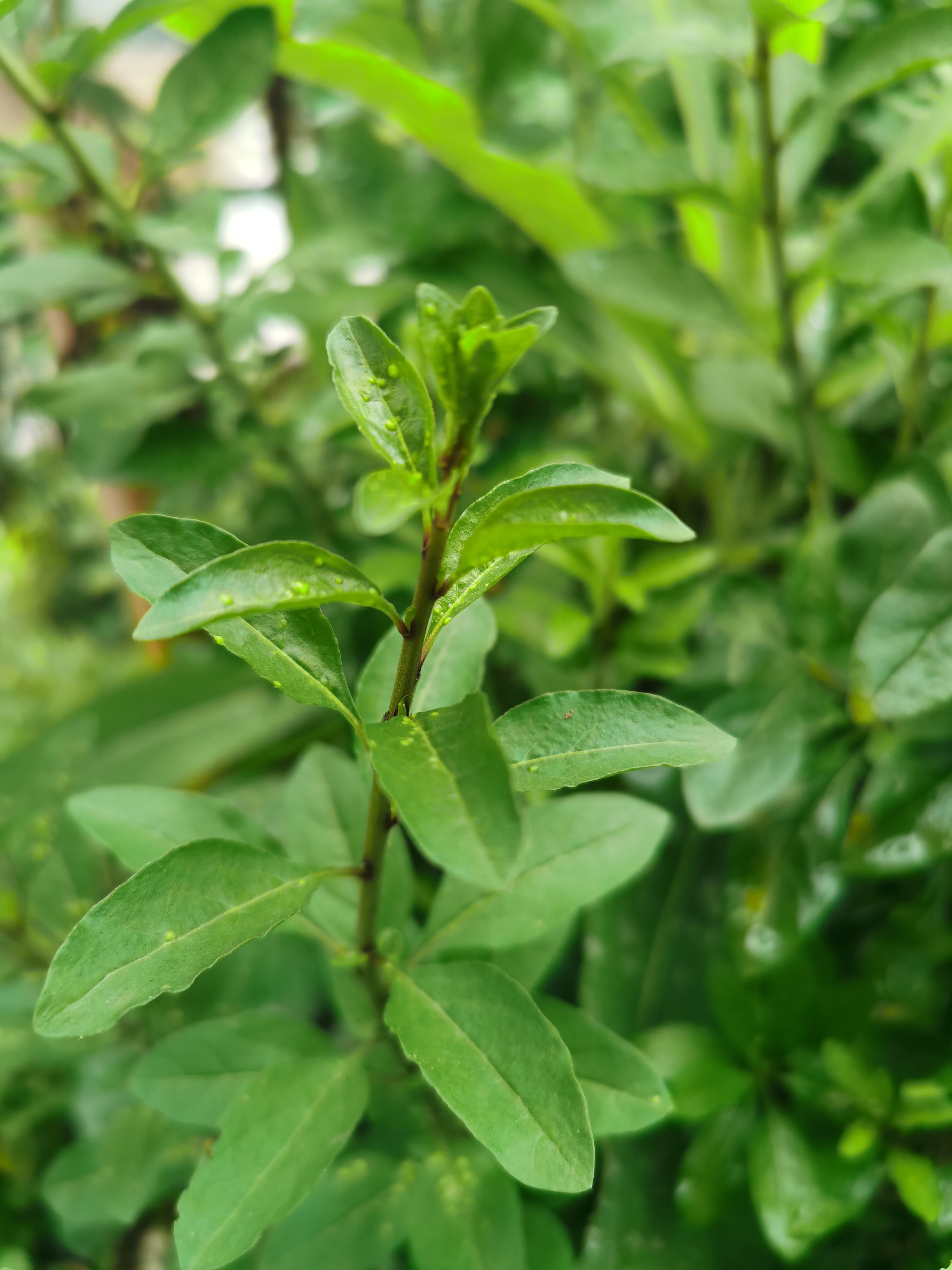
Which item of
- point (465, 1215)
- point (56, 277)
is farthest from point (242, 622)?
point (56, 277)

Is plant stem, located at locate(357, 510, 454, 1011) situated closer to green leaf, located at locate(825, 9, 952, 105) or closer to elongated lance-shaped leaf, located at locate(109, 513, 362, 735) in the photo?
elongated lance-shaped leaf, located at locate(109, 513, 362, 735)

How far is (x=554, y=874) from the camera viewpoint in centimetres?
41

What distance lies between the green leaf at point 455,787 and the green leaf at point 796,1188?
33 cm

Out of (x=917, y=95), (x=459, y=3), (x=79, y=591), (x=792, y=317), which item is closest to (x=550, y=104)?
(x=459, y=3)

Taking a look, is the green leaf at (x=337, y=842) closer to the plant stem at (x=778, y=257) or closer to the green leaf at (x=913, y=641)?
the green leaf at (x=913, y=641)

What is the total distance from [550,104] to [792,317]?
20.0 inches

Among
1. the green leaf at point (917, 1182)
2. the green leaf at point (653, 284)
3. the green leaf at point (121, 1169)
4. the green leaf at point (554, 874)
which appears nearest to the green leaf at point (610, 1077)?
the green leaf at point (554, 874)

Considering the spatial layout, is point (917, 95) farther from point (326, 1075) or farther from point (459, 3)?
point (326, 1075)

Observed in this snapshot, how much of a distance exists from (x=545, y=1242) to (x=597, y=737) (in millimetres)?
299

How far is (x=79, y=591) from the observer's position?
1.38 metres

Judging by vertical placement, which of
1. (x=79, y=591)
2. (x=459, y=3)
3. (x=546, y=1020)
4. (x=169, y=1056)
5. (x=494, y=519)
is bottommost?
(x=79, y=591)

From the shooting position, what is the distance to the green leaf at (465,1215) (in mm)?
395

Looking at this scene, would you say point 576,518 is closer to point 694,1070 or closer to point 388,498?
point 388,498

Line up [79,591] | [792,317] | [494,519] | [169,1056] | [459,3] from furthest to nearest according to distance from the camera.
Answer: [79,591], [459,3], [792,317], [169,1056], [494,519]
